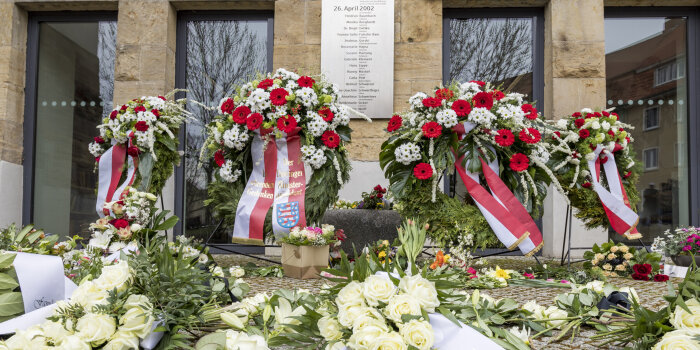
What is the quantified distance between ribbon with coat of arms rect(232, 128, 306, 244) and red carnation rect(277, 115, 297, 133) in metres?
0.08

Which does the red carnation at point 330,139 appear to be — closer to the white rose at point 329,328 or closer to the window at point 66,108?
the white rose at point 329,328

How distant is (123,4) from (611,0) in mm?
5869

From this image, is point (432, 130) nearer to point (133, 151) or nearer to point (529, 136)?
point (529, 136)

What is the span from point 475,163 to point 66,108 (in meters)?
5.68

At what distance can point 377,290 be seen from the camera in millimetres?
1138

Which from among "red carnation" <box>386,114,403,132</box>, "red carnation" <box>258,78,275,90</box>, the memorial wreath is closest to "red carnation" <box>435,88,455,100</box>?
the memorial wreath

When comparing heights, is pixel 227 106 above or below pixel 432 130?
above

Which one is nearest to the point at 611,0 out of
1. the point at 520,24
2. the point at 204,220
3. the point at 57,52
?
the point at 520,24

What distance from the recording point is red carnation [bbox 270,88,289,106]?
358 centimetres

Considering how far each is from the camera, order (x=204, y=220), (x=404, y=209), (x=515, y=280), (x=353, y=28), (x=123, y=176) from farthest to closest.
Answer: (x=204, y=220)
(x=353, y=28)
(x=123, y=176)
(x=404, y=209)
(x=515, y=280)

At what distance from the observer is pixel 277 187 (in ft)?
12.1

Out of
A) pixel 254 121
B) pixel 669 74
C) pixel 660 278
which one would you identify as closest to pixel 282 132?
pixel 254 121

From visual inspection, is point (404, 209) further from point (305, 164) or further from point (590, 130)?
point (590, 130)

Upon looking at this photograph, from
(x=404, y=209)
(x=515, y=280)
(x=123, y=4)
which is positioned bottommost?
(x=515, y=280)
